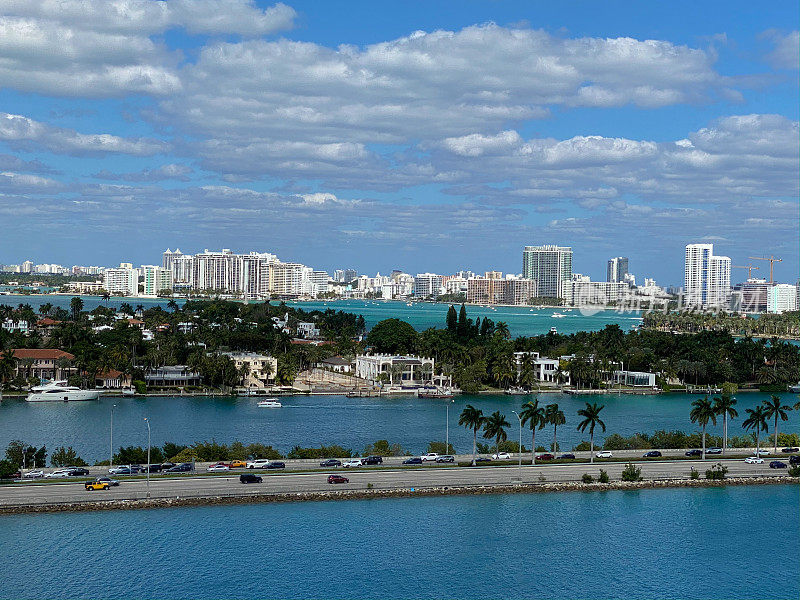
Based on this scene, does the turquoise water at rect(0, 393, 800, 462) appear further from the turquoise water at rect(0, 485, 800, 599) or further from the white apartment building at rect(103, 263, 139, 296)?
the white apartment building at rect(103, 263, 139, 296)

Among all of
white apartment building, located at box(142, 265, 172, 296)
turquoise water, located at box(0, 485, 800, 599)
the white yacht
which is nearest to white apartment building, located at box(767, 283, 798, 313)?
white apartment building, located at box(142, 265, 172, 296)

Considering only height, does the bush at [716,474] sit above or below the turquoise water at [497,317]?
below

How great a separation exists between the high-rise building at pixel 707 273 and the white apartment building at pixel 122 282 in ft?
348

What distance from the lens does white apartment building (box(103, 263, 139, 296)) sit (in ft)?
598

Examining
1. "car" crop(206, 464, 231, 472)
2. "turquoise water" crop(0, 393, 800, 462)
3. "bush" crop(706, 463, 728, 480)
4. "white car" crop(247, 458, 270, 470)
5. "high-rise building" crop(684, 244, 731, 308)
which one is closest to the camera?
"car" crop(206, 464, 231, 472)

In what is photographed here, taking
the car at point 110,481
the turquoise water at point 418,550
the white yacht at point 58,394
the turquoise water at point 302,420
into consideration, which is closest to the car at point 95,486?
the car at point 110,481

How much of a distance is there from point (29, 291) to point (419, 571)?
169718 mm

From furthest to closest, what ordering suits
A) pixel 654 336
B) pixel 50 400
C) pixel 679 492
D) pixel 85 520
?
1. pixel 654 336
2. pixel 50 400
3. pixel 679 492
4. pixel 85 520

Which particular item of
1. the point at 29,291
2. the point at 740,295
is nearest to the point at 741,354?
the point at 740,295

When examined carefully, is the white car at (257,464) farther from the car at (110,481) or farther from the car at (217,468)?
the car at (110,481)

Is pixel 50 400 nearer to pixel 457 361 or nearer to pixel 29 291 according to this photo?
pixel 457 361

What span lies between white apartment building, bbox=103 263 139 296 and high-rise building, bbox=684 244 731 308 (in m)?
106

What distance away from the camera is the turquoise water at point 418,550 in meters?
17.5

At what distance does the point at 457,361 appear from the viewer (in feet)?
172
